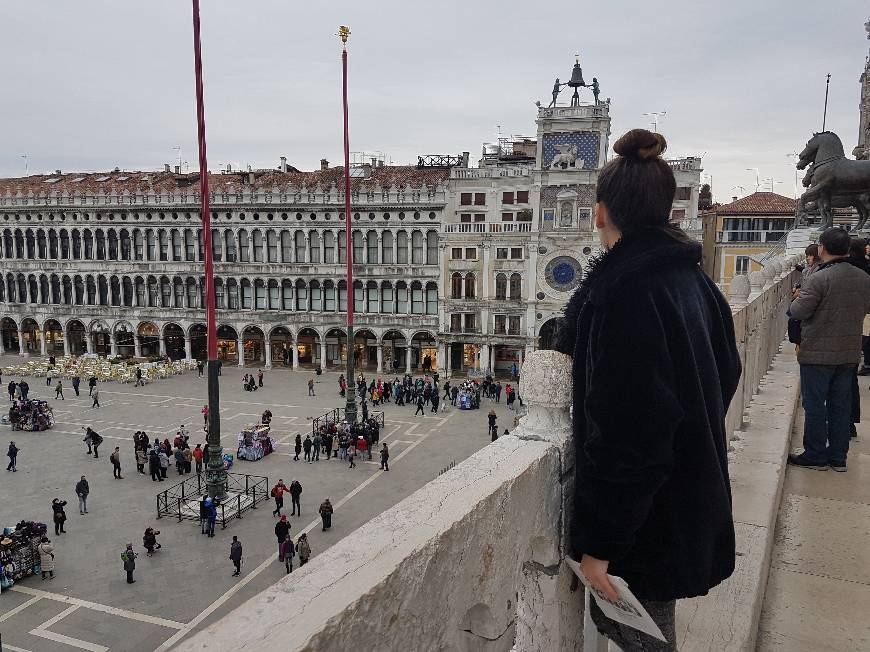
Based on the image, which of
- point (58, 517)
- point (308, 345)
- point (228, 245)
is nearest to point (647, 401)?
point (58, 517)

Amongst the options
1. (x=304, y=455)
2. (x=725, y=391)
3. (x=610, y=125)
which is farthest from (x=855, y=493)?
(x=610, y=125)

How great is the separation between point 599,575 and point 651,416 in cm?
58

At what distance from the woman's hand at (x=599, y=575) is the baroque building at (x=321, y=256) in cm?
3199

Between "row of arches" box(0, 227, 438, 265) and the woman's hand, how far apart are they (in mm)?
35358

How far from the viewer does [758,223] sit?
A: 38594 millimetres

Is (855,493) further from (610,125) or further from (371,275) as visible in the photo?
(371,275)

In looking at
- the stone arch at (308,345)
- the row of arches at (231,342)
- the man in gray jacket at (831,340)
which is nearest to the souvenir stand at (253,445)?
the row of arches at (231,342)

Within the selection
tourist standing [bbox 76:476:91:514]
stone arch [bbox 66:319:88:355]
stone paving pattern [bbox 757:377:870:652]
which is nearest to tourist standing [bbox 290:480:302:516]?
tourist standing [bbox 76:476:91:514]

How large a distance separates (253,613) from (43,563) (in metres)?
14.5

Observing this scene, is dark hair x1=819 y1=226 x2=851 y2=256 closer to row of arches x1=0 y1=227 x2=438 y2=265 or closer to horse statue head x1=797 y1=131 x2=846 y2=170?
horse statue head x1=797 y1=131 x2=846 y2=170

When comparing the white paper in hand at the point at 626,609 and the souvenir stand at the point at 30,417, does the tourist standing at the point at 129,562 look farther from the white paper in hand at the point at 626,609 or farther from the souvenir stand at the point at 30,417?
the souvenir stand at the point at 30,417

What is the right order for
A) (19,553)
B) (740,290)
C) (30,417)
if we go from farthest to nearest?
(30,417), (19,553), (740,290)

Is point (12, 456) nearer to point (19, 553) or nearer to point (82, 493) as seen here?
point (82, 493)

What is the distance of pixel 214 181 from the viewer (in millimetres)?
42000
